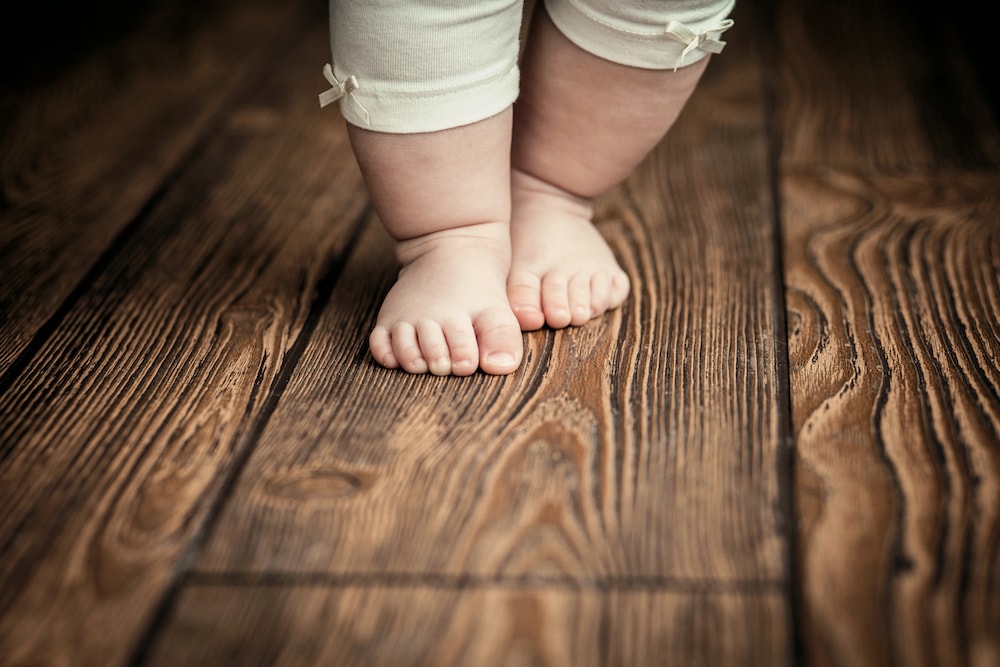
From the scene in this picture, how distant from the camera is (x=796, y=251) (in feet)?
2.91

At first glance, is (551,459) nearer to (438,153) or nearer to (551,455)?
(551,455)

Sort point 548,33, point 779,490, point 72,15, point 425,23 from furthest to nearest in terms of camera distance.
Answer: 1. point 72,15
2. point 548,33
3. point 425,23
4. point 779,490

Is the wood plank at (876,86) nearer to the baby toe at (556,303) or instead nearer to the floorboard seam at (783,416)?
the floorboard seam at (783,416)

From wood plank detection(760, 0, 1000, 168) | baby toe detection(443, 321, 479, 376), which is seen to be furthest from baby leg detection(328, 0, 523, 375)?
wood plank detection(760, 0, 1000, 168)

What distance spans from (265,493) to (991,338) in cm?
53

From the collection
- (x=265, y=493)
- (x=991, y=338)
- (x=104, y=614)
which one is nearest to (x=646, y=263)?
(x=991, y=338)

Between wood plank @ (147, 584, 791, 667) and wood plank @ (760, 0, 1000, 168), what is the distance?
69cm

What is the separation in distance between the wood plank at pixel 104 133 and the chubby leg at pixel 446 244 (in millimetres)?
282

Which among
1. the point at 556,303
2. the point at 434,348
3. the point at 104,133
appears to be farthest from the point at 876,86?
the point at 104,133

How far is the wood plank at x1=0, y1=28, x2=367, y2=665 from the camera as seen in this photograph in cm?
53

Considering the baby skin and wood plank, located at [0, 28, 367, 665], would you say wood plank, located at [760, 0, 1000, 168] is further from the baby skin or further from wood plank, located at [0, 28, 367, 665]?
wood plank, located at [0, 28, 367, 665]

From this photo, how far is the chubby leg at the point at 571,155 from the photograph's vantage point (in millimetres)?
785

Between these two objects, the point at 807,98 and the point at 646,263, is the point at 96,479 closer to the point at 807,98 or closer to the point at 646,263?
the point at 646,263

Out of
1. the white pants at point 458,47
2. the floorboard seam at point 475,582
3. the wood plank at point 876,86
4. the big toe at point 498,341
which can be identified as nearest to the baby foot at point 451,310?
the big toe at point 498,341
